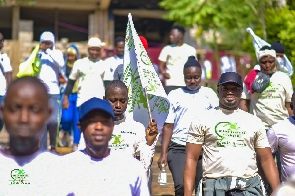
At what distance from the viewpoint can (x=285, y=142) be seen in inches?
255

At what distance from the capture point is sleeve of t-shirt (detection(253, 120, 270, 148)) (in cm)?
596

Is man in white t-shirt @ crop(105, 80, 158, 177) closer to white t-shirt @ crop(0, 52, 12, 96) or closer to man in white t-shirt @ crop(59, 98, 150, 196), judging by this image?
man in white t-shirt @ crop(59, 98, 150, 196)

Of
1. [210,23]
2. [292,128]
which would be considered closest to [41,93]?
[292,128]

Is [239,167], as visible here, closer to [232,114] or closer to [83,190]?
[232,114]

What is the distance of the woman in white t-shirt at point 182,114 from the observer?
7469 millimetres

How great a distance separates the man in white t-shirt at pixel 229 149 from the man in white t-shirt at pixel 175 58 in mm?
4688

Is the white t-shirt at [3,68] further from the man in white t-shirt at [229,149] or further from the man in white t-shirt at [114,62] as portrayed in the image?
the man in white t-shirt at [229,149]

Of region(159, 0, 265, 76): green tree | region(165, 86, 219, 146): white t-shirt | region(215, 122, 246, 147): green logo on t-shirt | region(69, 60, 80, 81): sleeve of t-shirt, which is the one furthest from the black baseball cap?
region(159, 0, 265, 76): green tree

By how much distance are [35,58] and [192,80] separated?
3.61m

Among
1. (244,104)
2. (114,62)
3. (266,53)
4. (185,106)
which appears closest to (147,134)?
(185,106)

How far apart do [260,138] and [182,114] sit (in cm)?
170

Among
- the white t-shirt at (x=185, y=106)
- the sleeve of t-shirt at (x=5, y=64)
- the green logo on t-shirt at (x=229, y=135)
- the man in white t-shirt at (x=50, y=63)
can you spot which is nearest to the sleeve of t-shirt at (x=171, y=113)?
the white t-shirt at (x=185, y=106)

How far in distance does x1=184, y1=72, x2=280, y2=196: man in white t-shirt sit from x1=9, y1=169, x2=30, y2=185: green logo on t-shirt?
2.46 m

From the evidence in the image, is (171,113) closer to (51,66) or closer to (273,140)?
(273,140)
